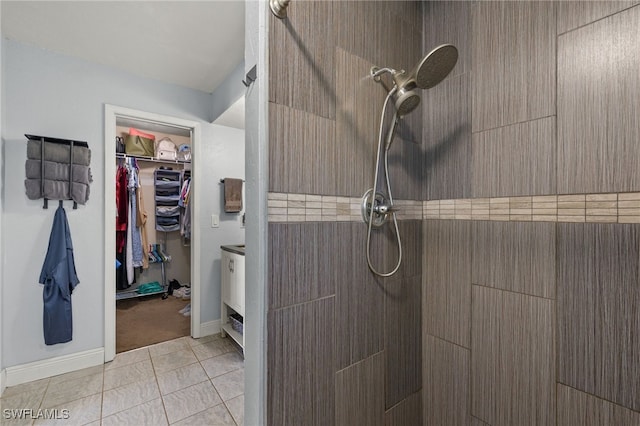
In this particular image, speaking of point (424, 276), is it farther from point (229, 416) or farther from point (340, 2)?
point (229, 416)

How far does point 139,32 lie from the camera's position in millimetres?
1846

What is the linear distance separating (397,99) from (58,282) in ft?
8.50

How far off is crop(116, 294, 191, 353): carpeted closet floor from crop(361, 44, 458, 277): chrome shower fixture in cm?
257

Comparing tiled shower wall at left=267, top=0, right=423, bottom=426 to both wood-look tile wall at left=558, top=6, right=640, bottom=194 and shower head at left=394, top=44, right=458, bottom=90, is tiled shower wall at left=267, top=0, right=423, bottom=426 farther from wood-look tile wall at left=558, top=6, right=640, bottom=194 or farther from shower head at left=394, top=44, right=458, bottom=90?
wood-look tile wall at left=558, top=6, right=640, bottom=194

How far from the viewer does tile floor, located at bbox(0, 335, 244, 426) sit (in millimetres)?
1642

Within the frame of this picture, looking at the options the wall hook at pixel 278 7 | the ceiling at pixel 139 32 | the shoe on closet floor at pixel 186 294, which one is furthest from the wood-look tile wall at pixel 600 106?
the shoe on closet floor at pixel 186 294

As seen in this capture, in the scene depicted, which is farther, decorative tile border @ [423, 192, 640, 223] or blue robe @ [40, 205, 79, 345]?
blue robe @ [40, 205, 79, 345]

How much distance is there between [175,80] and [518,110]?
8.82ft

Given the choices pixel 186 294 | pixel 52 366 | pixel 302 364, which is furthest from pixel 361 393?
pixel 186 294

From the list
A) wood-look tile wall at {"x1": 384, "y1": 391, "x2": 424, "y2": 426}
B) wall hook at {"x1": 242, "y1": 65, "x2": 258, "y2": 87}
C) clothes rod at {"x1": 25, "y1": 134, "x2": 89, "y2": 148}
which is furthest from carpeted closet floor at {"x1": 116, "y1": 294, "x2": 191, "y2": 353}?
wall hook at {"x1": 242, "y1": 65, "x2": 258, "y2": 87}

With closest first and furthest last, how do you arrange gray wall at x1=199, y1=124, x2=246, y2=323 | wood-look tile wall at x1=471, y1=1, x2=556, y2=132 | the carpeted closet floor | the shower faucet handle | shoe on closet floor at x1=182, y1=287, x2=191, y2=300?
wood-look tile wall at x1=471, y1=1, x2=556, y2=132 < the shower faucet handle < the carpeted closet floor < gray wall at x1=199, y1=124, x2=246, y2=323 < shoe on closet floor at x1=182, y1=287, x2=191, y2=300

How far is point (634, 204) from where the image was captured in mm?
792

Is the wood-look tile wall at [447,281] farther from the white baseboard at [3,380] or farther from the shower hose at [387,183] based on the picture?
the white baseboard at [3,380]

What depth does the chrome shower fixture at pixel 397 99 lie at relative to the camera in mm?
886
